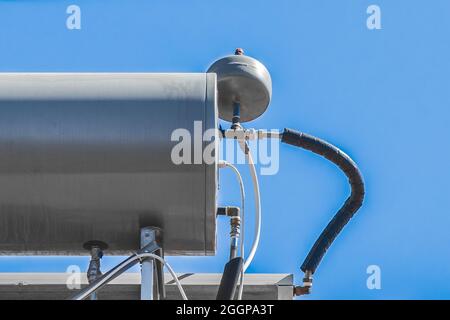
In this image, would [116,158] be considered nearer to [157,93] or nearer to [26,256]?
[157,93]

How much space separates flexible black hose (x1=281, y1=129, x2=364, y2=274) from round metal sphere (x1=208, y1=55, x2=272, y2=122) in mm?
164

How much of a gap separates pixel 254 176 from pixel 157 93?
738 mm

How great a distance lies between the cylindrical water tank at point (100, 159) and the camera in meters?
3.54

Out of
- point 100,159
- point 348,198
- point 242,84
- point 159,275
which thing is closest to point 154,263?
point 159,275

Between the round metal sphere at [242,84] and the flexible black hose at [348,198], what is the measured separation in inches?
6.5

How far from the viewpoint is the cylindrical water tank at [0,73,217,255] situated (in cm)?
354

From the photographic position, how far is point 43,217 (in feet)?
11.9

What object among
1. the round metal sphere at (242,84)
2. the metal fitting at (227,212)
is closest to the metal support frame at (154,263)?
the metal fitting at (227,212)

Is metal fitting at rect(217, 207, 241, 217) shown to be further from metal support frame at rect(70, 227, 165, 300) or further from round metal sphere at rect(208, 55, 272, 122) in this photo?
round metal sphere at rect(208, 55, 272, 122)

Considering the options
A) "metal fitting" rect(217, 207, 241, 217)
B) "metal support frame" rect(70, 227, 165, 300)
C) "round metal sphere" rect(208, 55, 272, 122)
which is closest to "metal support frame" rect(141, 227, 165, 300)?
"metal support frame" rect(70, 227, 165, 300)

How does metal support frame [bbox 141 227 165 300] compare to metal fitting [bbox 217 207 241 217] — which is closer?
metal support frame [bbox 141 227 165 300]

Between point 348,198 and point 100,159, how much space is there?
4.45 ft

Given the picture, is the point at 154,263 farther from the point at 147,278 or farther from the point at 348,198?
the point at 348,198
